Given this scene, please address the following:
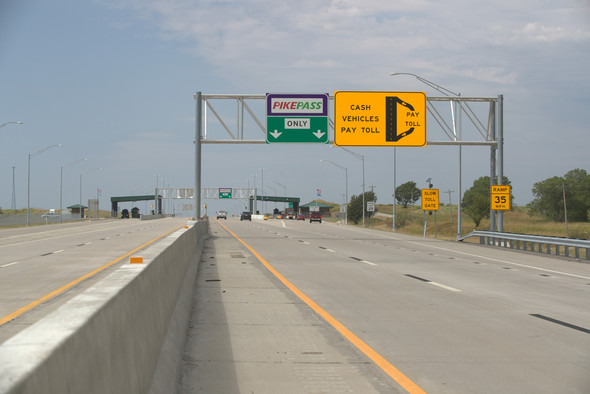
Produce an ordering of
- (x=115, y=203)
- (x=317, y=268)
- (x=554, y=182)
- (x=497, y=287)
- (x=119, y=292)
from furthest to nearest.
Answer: (x=115, y=203), (x=554, y=182), (x=317, y=268), (x=497, y=287), (x=119, y=292)

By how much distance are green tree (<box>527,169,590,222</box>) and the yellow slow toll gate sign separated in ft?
262

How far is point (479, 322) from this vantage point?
10625mm

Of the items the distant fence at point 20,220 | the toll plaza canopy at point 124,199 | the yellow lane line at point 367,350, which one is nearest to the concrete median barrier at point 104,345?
the yellow lane line at point 367,350

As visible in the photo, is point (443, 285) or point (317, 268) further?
point (317, 268)

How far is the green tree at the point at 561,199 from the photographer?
109188mm

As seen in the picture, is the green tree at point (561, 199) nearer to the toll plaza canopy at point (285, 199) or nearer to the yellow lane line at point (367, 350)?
the toll plaza canopy at point (285, 199)

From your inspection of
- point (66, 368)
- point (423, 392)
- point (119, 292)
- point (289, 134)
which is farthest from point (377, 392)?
point (289, 134)

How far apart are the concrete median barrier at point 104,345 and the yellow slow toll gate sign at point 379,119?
30.4 meters

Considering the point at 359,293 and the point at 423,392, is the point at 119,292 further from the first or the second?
the point at 359,293

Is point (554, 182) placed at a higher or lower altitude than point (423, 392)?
higher

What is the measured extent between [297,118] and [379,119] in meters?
4.81

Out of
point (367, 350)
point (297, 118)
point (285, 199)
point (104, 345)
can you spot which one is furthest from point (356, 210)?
point (104, 345)

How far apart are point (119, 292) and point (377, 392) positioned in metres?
2.90

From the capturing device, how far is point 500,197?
3647 cm
